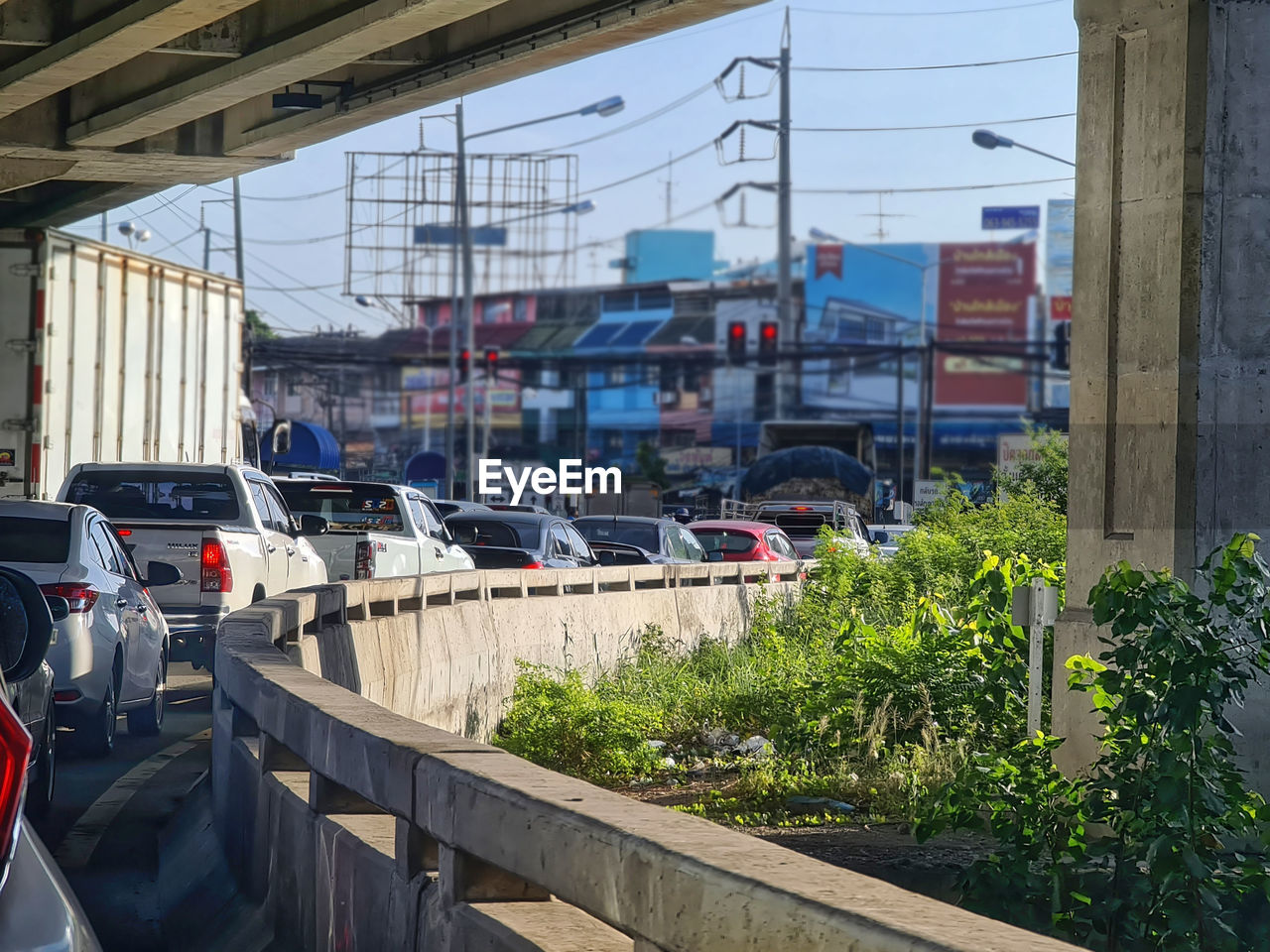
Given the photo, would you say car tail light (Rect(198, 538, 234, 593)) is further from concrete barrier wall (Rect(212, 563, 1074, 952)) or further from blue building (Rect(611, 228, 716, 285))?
blue building (Rect(611, 228, 716, 285))

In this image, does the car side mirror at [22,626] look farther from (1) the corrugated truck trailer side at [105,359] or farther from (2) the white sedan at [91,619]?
(1) the corrugated truck trailer side at [105,359]

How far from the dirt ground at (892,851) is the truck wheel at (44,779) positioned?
11.3ft

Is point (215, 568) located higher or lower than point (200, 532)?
lower

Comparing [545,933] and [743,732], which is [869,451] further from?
[545,933]

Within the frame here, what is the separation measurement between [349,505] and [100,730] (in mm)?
9848

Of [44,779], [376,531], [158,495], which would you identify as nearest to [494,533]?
[376,531]

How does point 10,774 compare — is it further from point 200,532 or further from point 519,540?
point 519,540

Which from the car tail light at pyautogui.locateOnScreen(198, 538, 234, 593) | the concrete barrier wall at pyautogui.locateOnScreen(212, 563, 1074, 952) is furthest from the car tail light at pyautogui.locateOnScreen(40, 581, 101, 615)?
the car tail light at pyautogui.locateOnScreen(198, 538, 234, 593)

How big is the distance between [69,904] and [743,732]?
443 inches

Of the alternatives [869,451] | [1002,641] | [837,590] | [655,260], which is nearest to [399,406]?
[655,260]

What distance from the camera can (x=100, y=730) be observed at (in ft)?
34.9

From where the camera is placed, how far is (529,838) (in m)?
3.81

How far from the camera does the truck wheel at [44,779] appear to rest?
8391 mm

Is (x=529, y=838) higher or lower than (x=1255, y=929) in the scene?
higher
